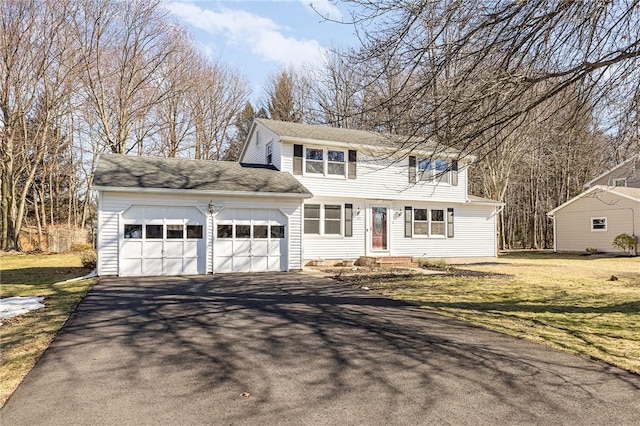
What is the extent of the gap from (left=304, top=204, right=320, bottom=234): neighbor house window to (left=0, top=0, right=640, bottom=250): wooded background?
335 cm

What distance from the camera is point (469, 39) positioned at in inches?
258

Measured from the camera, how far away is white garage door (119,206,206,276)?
13.2m

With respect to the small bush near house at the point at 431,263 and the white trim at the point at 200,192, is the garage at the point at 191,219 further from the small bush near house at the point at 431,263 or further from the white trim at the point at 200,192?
the small bush near house at the point at 431,263

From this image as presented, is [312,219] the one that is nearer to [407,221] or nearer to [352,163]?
[352,163]

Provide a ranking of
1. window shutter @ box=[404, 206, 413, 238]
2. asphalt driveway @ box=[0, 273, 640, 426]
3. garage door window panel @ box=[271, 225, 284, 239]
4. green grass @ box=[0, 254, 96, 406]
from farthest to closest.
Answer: window shutter @ box=[404, 206, 413, 238], garage door window panel @ box=[271, 225, 284, 239], green grass @ box=[0, 254, 96, 406], asphalt driveway @ box=[0, 273, 640, 426]

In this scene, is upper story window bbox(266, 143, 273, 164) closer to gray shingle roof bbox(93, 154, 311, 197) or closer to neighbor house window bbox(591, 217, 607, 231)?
gray shingle roof bbox(93, 154, 311, 197)

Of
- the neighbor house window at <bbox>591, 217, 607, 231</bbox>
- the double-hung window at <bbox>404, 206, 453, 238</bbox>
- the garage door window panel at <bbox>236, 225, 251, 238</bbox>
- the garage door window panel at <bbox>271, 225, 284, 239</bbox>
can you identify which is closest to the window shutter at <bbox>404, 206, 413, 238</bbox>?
the double-hung window at <bbox>404, 206, 453, 238</bbox>

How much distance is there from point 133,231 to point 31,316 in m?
5.81

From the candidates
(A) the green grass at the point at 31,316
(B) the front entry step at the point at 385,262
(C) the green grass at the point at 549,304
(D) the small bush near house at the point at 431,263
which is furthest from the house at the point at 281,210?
(C) the green grass at the point at 549,304

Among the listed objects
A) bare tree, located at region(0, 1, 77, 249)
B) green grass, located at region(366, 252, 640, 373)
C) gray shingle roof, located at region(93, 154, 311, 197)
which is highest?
bare tree, located at region(0, 1, 77, 249)

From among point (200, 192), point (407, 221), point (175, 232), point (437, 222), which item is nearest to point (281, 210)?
point (200, 192)

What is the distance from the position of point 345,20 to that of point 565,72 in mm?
3501

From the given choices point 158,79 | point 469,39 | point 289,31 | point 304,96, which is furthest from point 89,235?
point 469,39

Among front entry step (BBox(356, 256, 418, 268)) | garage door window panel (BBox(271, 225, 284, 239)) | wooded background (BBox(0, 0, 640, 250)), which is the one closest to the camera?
wooded background (BBox(0, 0, 640, 250))
